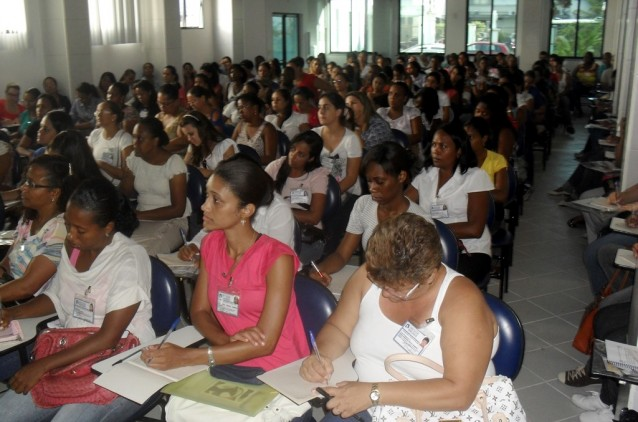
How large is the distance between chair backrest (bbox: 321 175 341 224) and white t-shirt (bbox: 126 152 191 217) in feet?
3.18

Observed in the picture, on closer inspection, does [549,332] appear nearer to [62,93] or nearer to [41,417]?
[41,417]

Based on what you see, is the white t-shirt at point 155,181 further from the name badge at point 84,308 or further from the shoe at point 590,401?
the shoe at point 590,401

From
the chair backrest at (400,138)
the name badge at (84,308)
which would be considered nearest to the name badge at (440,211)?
the name badge at (84,308)

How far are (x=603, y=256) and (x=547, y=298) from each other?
724 millimetres

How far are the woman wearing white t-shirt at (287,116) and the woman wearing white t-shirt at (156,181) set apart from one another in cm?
261

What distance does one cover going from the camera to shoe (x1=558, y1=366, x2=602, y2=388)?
3.53 m

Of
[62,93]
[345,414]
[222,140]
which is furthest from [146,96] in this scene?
[345,414]

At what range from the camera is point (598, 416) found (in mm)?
3219

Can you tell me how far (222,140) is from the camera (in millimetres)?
5559

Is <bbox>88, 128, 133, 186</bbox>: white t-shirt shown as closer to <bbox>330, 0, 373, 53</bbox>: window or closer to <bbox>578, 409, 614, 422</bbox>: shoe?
<bbox>578, 409, 614, 422</bbox>: shoe

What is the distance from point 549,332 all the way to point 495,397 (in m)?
2.42

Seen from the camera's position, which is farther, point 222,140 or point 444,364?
point 222,140

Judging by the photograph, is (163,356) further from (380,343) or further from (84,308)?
(380,343)

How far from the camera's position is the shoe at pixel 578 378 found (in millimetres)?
3533
